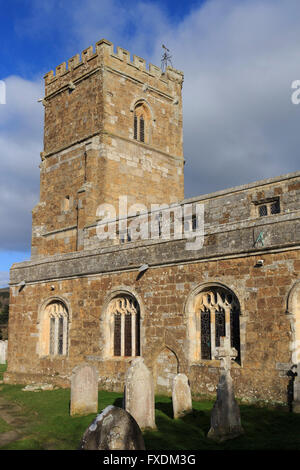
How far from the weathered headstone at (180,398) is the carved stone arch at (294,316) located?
106 inches

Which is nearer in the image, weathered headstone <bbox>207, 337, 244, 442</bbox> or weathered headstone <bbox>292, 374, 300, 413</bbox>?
weathered headstone <bbox>207, 337, 244, 442</bbox>

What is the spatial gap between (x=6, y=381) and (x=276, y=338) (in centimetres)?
1270

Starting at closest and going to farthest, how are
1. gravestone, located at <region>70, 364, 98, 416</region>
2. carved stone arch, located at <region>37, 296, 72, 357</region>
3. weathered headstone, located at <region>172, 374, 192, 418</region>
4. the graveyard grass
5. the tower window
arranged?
the graveyard grass
weathered headstone, located at <region>172, 374, 192, 418</region>
gravestone, located at <region>70, 364, 98, 416</region>
carved stone arch, located at <region>37, 296, 72, 357</region>
the tower window

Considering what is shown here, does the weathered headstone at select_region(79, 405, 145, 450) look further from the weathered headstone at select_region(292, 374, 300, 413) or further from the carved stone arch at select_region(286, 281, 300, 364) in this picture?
the carved stone arch at select_region(286, 281, 300, 364)

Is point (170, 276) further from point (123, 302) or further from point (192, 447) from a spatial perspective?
point (192, 447)

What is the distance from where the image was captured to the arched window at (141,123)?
952 inches

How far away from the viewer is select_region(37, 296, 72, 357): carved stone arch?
17984mm

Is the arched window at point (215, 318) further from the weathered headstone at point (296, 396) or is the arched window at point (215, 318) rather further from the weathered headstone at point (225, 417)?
the weathered headstone at point (225, 417)

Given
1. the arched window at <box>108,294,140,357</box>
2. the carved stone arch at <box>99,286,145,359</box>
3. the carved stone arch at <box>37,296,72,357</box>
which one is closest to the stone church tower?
the carved stone arch at <box>37,296,72,357</box>

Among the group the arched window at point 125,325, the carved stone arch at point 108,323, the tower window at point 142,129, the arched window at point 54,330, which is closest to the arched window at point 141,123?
the tower window at point 142,129

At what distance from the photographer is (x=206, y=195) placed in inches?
644

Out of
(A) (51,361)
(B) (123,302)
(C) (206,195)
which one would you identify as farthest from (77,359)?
(C) (206,195)

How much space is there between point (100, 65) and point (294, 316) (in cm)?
1658

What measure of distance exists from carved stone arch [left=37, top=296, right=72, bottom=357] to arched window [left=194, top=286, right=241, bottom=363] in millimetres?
6249
